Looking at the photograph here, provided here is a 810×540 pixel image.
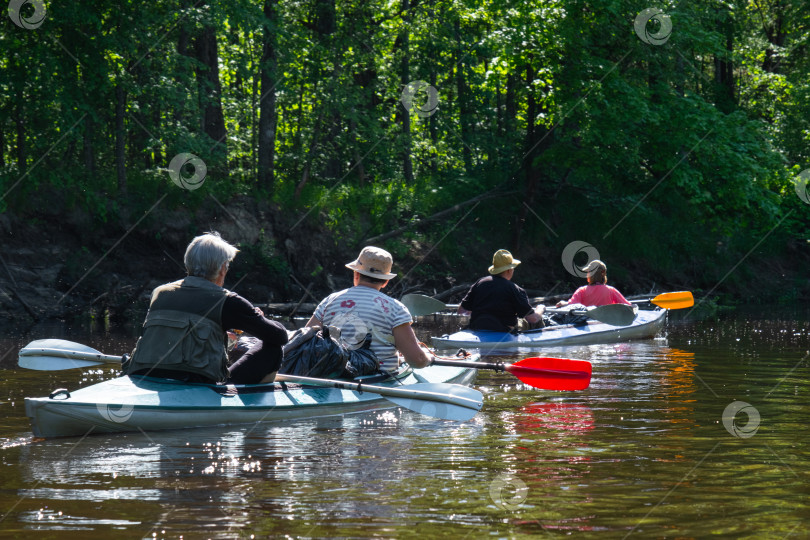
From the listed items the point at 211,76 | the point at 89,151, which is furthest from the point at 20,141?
the point at 211,76

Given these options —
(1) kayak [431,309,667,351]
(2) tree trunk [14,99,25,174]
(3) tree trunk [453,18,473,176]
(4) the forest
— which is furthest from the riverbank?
(1) kayak [431,309,667,351]

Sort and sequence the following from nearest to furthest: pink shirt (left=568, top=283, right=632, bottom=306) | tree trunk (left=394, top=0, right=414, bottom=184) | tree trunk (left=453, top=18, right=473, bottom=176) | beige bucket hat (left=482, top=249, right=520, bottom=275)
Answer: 1. beige bucket hat (left=482, top=249, right=520, bottom=275)
2. pink shirt (left=568, top=283, right=632, bottom=306)
3. tree trunk (left=394, top=0, right=414, bottom=184)
4. tree trunk (left=453, top=18, right=473, bottom=176)

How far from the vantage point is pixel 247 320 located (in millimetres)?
6660

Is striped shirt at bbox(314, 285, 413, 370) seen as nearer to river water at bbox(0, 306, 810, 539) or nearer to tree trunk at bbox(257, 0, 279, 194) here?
Answer: river water at bbox(0, 306, 810, 539)

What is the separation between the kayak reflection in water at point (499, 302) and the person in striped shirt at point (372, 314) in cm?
405

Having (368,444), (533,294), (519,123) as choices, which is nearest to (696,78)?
(519,123)

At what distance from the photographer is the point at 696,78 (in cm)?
2409

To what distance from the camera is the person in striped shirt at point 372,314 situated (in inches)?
315

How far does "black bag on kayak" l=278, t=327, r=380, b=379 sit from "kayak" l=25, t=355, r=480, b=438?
18 centimetres

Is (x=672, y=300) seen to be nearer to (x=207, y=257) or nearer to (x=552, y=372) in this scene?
(x=552, y=372)

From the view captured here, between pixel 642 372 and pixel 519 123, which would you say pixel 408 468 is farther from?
pixel 519 123

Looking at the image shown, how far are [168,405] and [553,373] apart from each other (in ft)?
10.6

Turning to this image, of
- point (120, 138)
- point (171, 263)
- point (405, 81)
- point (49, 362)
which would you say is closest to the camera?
point (49, 362)

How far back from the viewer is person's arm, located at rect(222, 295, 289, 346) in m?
6.60
